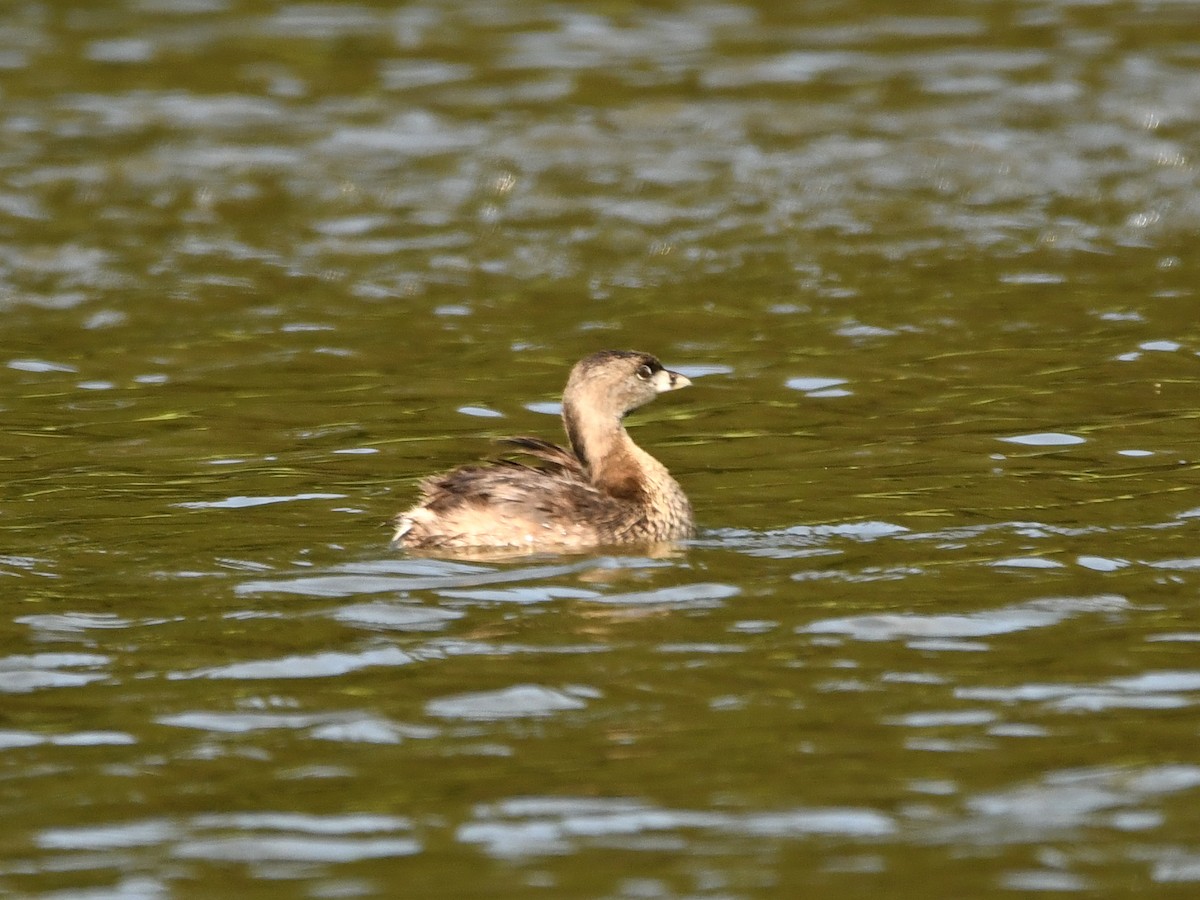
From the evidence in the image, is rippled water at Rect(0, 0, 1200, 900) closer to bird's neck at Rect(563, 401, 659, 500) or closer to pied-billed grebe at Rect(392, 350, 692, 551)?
Answer: pied-billed grebe at Rect(392, 350, 692, 551)

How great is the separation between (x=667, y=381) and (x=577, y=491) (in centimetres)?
108

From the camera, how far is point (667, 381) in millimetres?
10758

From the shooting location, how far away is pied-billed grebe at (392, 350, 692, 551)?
9.62 m

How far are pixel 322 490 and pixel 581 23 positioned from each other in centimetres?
1228

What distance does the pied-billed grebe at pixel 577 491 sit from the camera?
9617 millimetres

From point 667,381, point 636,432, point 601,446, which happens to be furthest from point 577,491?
point 636,432

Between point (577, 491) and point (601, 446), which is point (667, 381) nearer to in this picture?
point (601, 446)

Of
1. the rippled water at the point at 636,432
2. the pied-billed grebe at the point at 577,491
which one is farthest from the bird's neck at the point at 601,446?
the rippled water at the point at 636,432

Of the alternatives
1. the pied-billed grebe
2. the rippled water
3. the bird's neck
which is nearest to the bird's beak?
the pied-billed grebe

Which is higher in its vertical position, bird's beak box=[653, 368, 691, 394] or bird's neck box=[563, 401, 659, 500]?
bird's beak box=[653, 368, 691, 394]

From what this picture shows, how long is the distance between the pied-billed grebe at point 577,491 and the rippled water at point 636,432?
17cm

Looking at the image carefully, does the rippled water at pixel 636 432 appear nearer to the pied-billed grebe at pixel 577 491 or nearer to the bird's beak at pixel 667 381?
the pied-billed grebe at pixel 577 491

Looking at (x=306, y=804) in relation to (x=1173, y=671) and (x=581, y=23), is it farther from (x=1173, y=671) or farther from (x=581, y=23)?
(x=581, y=23)

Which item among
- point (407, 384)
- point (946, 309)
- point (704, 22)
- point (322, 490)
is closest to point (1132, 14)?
point (704, 22)
